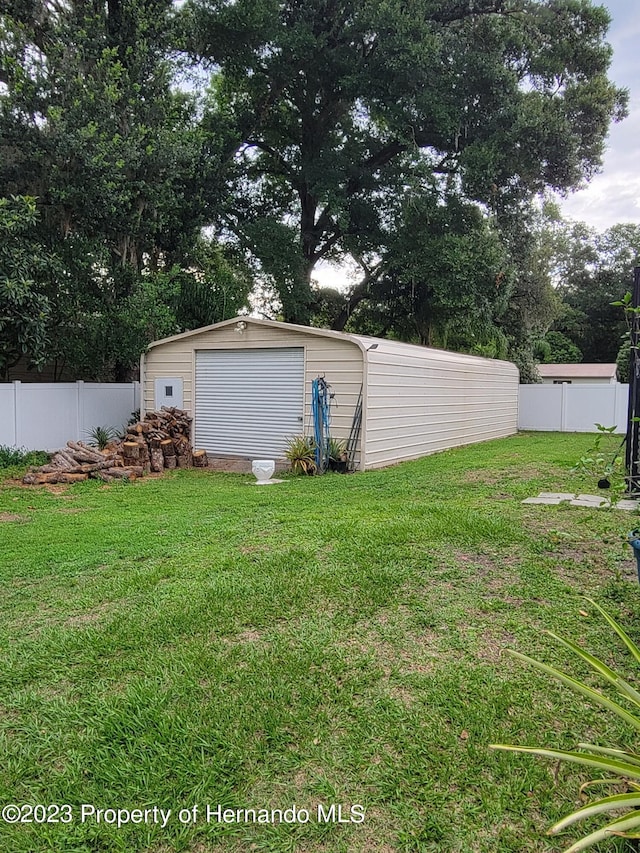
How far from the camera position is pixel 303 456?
9078 millimetres

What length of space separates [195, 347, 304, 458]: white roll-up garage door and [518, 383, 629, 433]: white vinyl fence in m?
9.83

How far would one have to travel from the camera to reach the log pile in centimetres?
868

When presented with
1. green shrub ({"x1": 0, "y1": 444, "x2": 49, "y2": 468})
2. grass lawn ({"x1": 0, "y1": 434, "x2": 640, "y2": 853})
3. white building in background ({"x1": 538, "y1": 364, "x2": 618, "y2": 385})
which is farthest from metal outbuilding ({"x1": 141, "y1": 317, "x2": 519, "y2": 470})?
white building in background ({"x1": 538, "y1": 364, "x2": 618, "y2": 385})

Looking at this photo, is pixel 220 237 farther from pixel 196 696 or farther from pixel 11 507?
pixel 196 696

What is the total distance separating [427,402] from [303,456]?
3.25 meters

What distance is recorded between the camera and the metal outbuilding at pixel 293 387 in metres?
9.07

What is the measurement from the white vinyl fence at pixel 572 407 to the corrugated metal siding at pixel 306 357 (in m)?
9.53

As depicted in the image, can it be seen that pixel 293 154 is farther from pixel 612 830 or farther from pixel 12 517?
pixel 612 830

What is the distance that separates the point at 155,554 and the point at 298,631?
190cm

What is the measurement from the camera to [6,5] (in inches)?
405

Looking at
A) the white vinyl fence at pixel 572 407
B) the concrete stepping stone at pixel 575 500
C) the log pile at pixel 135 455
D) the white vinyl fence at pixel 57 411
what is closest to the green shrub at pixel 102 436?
the white vinyl fence at pixel 57 411

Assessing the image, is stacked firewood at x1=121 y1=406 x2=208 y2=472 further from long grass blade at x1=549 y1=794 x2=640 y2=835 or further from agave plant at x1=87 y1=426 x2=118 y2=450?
long grass blade at x1=549 y1=794 x2=640 y2=835

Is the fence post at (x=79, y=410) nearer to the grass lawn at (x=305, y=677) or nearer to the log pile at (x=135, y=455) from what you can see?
the log pile at (x=135, y=455)

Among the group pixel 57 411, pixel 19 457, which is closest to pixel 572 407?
pixel 57 411
